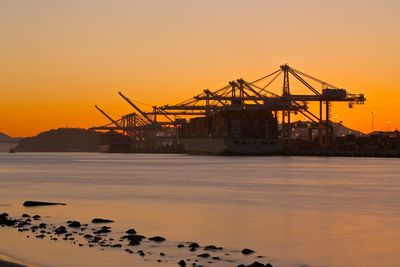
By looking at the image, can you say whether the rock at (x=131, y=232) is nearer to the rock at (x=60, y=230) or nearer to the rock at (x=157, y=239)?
the rock at (x=157, y=239)

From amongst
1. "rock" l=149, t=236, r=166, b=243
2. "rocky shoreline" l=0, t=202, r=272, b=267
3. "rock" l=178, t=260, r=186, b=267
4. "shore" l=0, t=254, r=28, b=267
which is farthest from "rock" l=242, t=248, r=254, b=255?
"shore" l=0, t=254, r=28, b=267

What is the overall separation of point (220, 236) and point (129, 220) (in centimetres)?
736

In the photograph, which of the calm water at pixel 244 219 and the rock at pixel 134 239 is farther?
the rock at pixel 134 239

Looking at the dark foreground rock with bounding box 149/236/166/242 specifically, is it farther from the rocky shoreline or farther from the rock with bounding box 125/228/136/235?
the rock with bounding box 125/228/136/235

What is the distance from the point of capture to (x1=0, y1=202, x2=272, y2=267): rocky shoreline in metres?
23.1

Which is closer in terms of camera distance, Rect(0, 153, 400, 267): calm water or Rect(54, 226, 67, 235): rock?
Rect(0, 153, 400, 267): calm water

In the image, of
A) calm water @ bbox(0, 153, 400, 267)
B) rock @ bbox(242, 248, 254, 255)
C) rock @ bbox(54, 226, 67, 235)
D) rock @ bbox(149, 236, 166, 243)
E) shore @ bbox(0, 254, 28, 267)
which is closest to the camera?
shore @ bbox(0, 254, 28, 267)

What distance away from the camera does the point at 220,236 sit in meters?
29.3

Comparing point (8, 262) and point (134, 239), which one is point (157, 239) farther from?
point (8, 262)

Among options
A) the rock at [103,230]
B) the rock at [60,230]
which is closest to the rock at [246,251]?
the rock at [103,230]

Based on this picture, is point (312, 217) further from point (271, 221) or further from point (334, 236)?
point (334, 236)

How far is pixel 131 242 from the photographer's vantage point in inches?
1043

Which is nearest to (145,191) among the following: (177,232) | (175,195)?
(175,195)

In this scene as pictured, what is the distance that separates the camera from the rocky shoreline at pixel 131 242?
23.1 m
